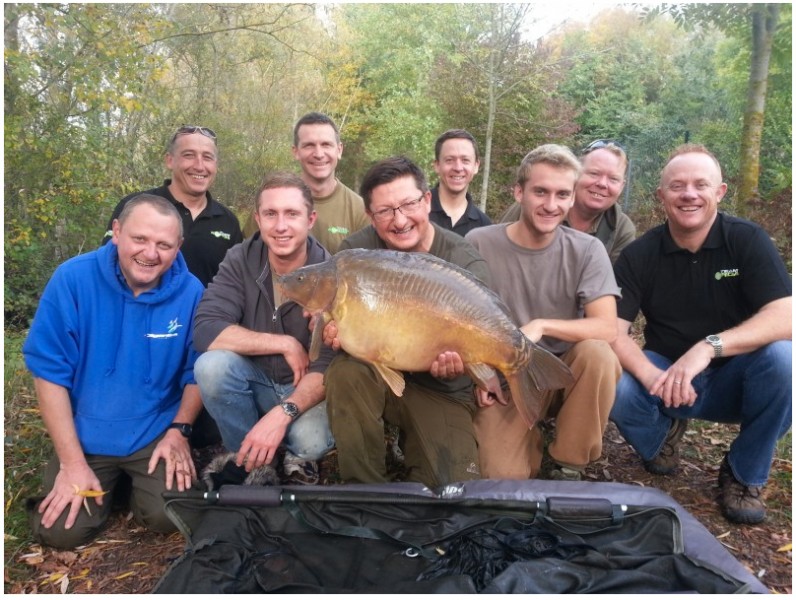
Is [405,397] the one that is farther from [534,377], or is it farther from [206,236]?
[206,236]

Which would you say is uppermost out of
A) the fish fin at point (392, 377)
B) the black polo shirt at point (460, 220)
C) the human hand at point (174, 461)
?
the black polo shirt at point (460, 220)

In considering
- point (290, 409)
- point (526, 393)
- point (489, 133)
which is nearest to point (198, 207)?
point (290, 409)

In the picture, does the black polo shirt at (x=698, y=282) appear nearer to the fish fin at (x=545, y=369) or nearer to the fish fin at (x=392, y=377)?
the fish fin at (x=545, y=369)

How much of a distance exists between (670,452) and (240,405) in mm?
2191

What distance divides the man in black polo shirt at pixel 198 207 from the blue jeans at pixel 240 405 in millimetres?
1228

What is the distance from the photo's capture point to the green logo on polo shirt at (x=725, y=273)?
9.40 feet

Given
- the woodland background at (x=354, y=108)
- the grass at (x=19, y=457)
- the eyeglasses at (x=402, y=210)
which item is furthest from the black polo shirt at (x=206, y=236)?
the eyeglasses at (x=402, y=210)

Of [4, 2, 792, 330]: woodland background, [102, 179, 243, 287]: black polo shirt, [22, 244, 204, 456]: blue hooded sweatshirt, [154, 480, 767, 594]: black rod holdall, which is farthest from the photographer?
[4, 2, 792, 330]: woodland background

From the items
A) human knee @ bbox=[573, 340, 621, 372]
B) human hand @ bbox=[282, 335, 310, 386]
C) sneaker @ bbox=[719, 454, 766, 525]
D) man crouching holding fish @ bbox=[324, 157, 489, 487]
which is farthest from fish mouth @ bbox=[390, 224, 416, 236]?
sneaker @ bbox=[719, 454, 766, 525]

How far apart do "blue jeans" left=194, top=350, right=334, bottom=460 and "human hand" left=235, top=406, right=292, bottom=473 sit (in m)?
0.12

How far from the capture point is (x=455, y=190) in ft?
13.4

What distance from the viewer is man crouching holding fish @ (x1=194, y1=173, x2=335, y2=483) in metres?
2.54

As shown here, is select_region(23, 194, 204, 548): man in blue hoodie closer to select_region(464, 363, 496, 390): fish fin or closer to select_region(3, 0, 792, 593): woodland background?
select_region(3, 0, 792, 593): woodland background

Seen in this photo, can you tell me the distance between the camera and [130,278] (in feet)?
8.37
